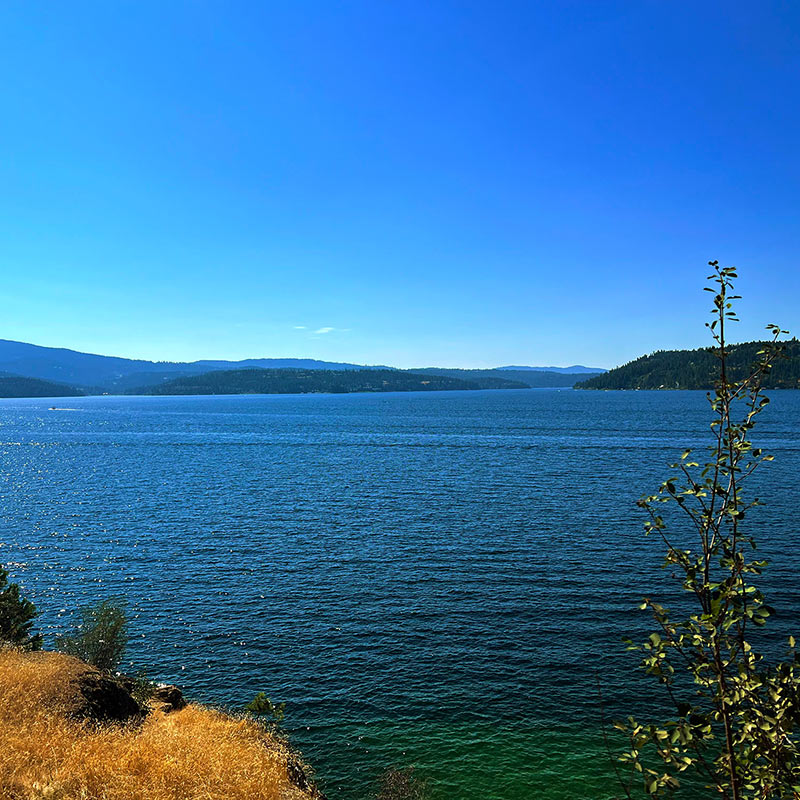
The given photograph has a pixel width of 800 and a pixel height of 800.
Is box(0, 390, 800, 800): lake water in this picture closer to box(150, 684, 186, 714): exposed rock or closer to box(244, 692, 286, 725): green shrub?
box(244, 692, 286, 725): green shrub

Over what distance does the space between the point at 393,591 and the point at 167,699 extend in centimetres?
1893

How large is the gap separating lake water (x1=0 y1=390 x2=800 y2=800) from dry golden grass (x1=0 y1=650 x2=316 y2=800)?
17.9ft

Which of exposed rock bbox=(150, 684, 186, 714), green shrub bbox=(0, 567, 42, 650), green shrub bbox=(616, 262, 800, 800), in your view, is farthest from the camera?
green shrub bbox=(0, 567, 42, 650)

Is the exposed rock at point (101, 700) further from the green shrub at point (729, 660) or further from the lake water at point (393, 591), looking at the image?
the green shrub at point (729, 660)

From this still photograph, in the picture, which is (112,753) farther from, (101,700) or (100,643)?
(100,643)

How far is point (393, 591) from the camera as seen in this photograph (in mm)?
41469

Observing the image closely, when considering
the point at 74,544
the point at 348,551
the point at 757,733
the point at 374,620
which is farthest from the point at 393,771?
the point at 74,544

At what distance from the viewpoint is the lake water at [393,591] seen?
2566 centimetres

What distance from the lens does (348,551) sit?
5078 cm

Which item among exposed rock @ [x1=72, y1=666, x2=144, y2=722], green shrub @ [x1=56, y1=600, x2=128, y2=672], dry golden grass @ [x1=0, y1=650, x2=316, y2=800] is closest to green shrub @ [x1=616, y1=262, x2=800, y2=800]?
dry golden grass @ [x1=0, y1=650, x2=316, y2=800]

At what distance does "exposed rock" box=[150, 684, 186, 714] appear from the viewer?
24.4 m

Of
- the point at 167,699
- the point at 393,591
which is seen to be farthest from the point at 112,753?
the point at 393,591

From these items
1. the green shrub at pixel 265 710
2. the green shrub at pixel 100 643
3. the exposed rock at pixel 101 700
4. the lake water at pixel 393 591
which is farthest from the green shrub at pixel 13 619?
the green shrub at pixel 265 710

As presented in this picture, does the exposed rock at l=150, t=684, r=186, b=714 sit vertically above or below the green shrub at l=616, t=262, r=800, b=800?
below
